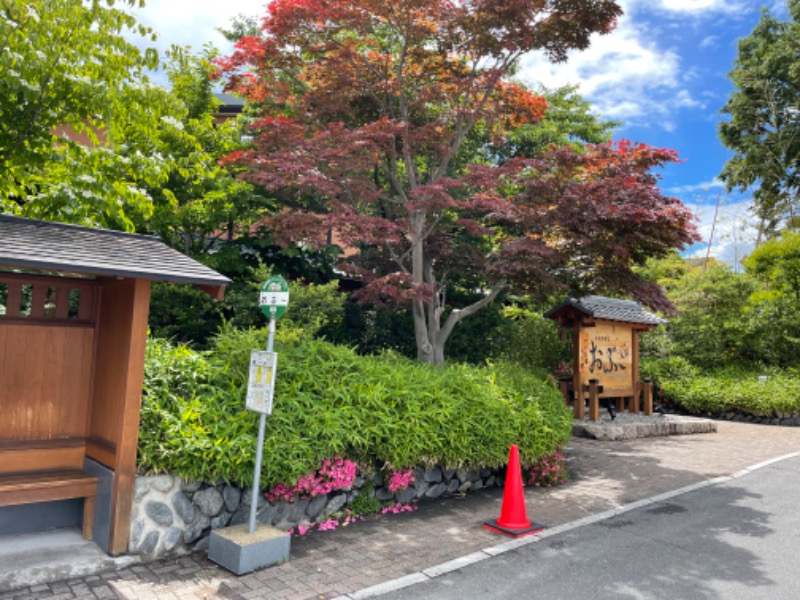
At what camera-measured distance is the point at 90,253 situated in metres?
4.84

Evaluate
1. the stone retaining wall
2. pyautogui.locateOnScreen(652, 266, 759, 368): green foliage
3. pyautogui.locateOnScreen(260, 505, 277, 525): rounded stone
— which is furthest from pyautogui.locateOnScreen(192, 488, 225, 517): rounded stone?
pyautogui.locateOnScreen(652, 266, 759, 368): green foliage

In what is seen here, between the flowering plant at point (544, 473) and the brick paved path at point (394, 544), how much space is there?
9.1 inches

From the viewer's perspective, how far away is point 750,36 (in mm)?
27688

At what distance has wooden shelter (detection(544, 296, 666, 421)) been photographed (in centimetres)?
1309

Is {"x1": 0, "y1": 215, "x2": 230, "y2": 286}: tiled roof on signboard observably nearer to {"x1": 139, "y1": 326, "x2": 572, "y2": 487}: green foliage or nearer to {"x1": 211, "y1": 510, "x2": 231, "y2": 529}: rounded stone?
{"x1": 139, "y1": 326, "x2": 572, "y2": 487}: green foliage

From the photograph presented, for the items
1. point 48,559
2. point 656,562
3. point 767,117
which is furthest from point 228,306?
point 767,117

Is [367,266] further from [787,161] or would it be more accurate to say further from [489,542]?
[787,161]

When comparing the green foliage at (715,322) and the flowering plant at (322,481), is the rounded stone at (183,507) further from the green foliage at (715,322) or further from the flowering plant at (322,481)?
the green foliage at (715,322)

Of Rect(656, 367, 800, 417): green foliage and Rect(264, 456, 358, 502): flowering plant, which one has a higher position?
Rect(656, 367, 800, 417): green foliage

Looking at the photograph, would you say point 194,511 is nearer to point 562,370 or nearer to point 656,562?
point 656,562

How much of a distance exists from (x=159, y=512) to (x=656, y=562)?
4.60 m

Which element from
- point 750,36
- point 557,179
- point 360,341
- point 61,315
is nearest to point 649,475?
point 557,179

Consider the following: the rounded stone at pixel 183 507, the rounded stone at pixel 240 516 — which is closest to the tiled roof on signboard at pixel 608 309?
the rounded stone at pixel 240 516

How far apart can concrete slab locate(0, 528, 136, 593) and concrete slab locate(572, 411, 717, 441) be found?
971 centimetres
